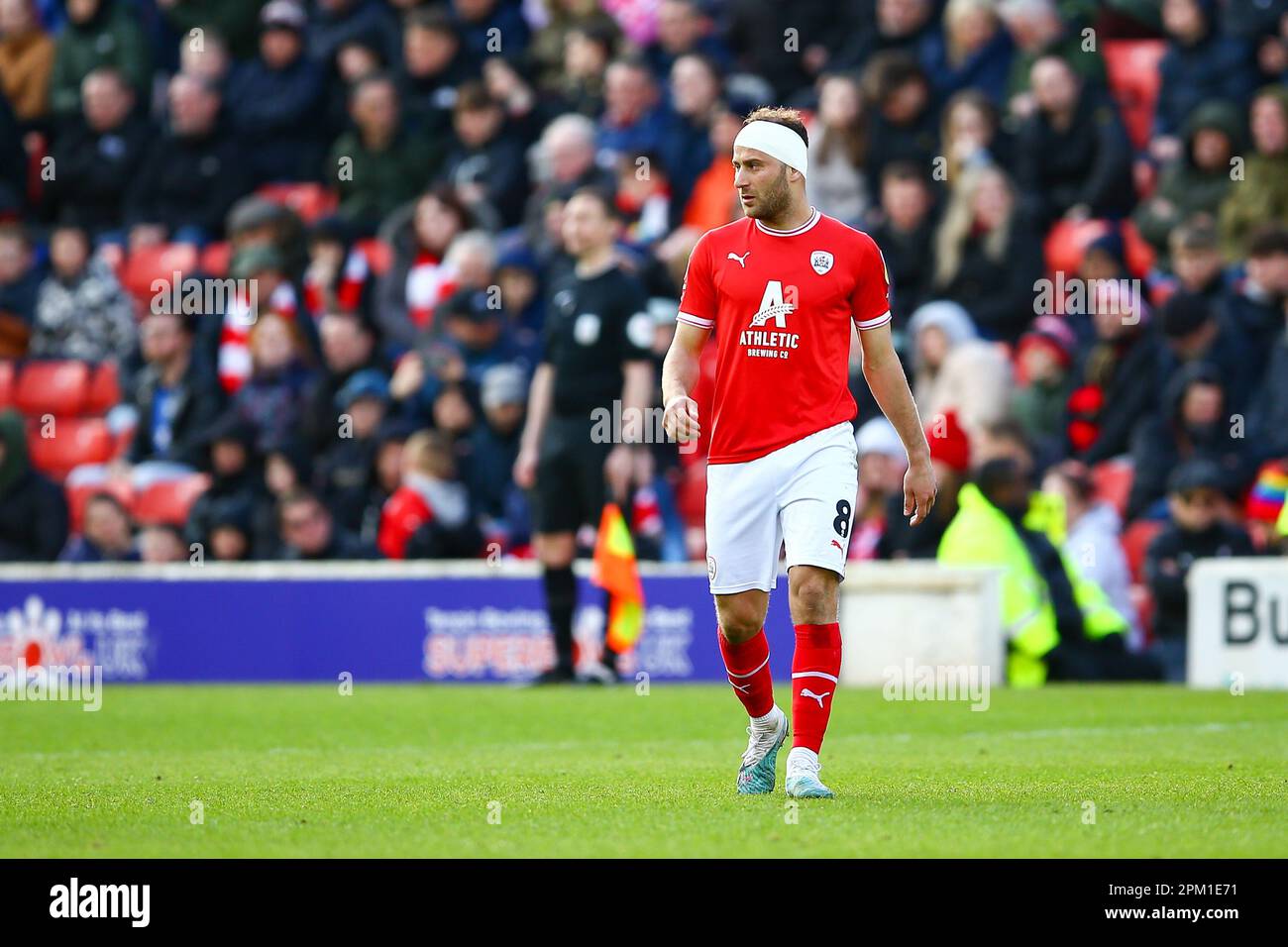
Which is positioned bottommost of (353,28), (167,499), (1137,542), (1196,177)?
(1137,542)

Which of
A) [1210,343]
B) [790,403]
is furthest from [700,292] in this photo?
[1210,343]

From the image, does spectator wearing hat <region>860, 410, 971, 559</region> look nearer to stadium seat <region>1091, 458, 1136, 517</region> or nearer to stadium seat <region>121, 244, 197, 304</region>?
stadium seat <region>1091, 458, 1136, 517</region>

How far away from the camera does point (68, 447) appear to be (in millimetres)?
20031

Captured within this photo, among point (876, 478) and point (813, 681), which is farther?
point (876, 478)

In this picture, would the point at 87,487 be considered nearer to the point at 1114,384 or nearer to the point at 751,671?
the point at 1114,384

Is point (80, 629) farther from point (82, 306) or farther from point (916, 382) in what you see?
point (916, 382)

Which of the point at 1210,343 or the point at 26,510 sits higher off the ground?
the point at 1210,343

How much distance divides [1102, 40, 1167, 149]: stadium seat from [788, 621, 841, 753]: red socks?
10.9 metres

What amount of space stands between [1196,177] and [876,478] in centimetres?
336

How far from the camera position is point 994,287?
654 inches

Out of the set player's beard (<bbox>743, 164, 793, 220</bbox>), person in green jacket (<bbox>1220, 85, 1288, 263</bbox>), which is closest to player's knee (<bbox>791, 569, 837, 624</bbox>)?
player's beard (<bbox>743, 164, 793, 220</bbox>)

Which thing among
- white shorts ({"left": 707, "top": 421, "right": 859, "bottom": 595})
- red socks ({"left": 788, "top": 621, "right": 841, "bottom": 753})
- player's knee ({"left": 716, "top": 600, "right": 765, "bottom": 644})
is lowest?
red socks ({"left": 788, "top": 621, "right": 841, "bottom": 753})

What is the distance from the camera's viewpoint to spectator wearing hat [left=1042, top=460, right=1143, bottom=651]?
580 inches

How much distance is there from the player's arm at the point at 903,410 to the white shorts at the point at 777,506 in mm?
187
